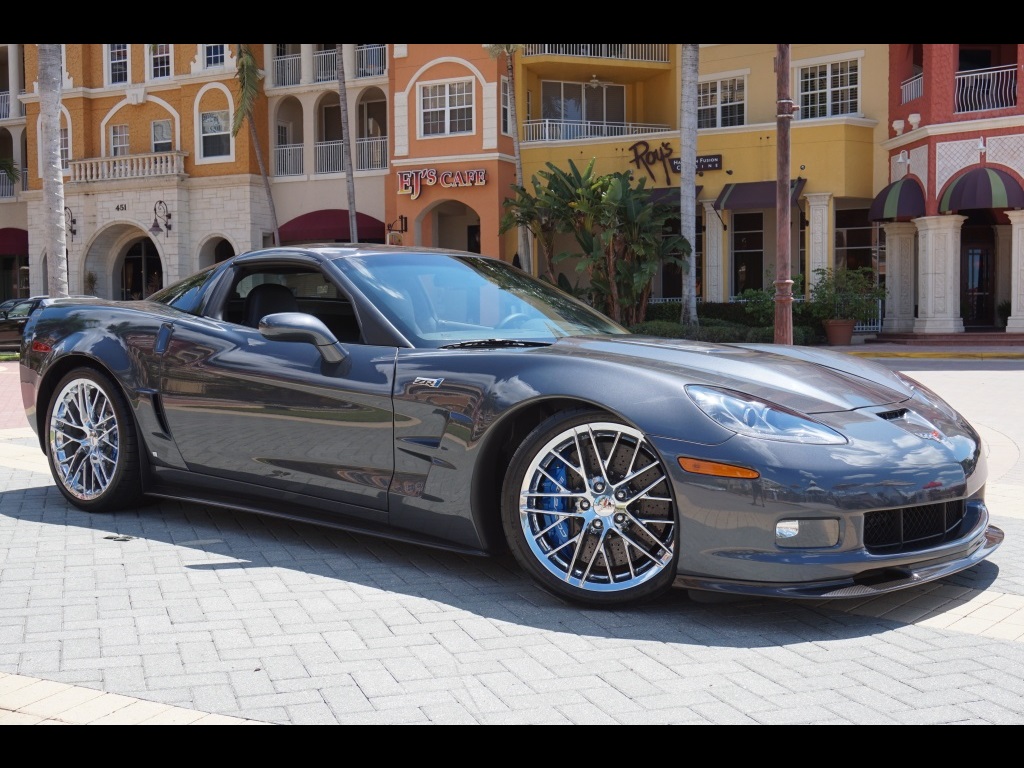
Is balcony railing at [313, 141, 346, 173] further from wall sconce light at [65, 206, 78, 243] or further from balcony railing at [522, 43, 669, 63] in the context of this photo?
wall sconce light at [65, 206, 78, 243]

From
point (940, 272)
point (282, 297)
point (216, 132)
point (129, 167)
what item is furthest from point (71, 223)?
point (282, 297)

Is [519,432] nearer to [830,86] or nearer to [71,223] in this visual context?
[830,86]

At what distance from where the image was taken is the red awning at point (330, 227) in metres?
35.3

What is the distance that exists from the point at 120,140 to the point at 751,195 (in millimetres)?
23566

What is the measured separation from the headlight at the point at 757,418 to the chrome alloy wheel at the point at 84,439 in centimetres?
336

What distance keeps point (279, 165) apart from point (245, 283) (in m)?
33.1

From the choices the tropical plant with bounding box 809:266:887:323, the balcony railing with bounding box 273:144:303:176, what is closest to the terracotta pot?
the tropical plant with bounding box 809:266:887:323

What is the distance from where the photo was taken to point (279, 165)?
1471 inches

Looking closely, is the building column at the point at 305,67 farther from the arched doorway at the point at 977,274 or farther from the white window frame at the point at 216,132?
the arched doorway at the point at 977,274

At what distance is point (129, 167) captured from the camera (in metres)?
38.3
